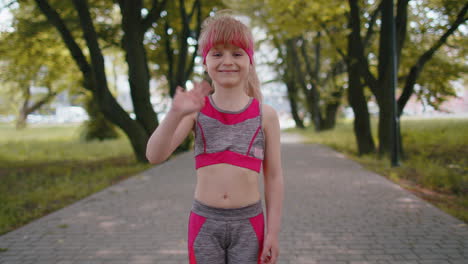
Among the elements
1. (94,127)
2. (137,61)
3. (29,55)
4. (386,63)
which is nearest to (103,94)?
(137,61)

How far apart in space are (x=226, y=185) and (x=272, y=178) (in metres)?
0.28

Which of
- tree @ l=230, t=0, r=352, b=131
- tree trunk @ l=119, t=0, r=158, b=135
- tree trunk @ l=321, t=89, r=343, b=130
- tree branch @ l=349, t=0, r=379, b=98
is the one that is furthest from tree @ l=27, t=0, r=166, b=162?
tree trunk @ l=321, t=89, r=343, b=130

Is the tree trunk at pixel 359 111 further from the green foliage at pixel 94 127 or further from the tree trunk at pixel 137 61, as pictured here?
the green foliage at pixel 94 127

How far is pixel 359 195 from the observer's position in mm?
7148

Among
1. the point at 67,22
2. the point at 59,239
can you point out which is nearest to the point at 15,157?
the point at 67,22

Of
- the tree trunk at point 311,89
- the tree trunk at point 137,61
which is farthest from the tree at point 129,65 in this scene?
the tree trunk at point 311,89

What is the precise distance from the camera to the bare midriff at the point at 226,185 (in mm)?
1870

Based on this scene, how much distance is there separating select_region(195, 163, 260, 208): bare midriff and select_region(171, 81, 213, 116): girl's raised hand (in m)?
0.45

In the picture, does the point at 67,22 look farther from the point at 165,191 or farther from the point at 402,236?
the point at 402,236

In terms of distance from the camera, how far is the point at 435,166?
934 cm

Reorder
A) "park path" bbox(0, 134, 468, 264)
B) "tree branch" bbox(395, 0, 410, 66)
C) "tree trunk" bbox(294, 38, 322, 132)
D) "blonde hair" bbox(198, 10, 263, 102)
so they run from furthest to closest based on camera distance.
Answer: "tree trunk" bbox(294, 38, 322, 132) < "tree branch" bbox(395, 0, 410, 66) < "park path" bbox(0, 134, 468, 264) < "blonde hair" bbox(198, 10, 263, 102)

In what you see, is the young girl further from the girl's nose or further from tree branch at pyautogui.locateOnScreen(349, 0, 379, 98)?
tree branch at pyautogui.locateOnScreen(349, 0, 379, 98)

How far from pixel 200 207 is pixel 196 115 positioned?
1.52 ft

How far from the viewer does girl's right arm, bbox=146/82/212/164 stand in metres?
1.50
